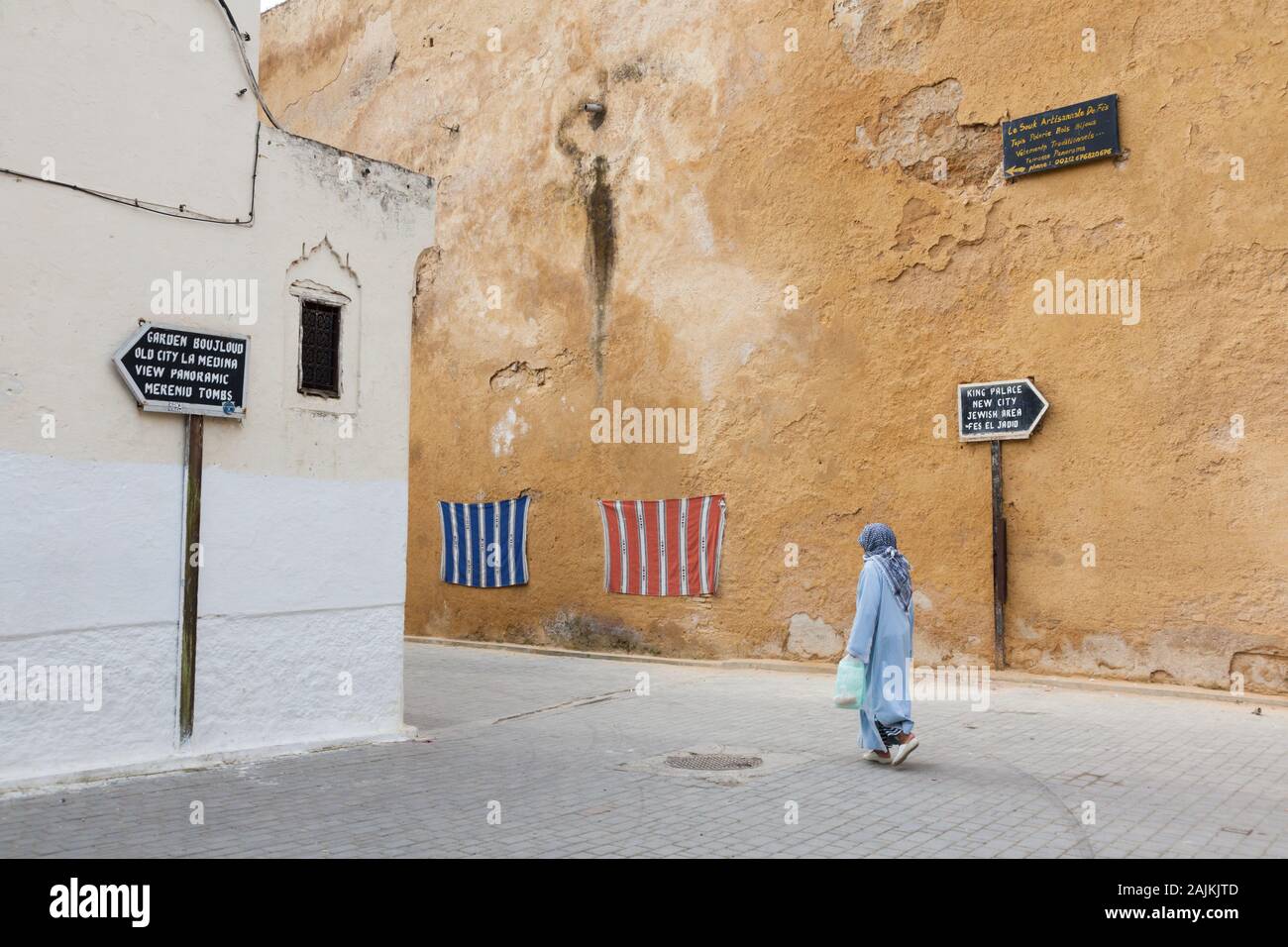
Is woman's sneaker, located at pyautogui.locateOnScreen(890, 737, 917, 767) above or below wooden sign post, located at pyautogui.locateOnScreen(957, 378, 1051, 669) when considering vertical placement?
below

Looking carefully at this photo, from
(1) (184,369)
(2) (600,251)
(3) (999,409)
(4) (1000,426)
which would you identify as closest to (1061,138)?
(3) (999,409)

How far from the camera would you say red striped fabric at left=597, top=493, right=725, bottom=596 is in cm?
1389

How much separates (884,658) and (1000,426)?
16.6ft

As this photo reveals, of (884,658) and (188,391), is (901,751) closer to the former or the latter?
(884,658)

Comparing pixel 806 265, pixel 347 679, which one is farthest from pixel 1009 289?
pixel 347 679

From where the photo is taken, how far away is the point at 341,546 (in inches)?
321

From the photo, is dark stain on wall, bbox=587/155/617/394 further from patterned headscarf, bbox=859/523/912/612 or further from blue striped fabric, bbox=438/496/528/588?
patterned headscarf, bbox=859/523/912/612

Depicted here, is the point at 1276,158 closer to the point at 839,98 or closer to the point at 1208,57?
the point at 1208,57

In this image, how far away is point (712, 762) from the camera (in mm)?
7547

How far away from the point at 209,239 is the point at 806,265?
7.68 metres

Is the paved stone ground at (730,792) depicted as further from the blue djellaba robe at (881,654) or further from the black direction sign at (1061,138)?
the black direction sign at (1061,138)

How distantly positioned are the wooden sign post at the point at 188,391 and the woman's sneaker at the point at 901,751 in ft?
15.0

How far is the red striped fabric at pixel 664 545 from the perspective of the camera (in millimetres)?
13891

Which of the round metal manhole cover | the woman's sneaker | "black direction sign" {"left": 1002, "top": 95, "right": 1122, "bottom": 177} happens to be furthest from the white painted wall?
"black direction sign" {"left": 1002, "top": 95, "right": 1122, "bottom": 177}
